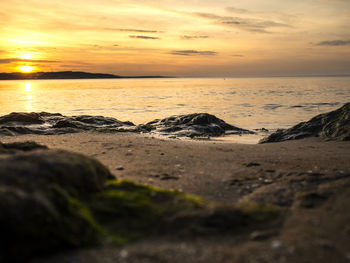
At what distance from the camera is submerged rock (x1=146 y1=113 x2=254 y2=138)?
1647cm

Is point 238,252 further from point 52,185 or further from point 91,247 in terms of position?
point 52,185

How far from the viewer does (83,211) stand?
12.7 feet

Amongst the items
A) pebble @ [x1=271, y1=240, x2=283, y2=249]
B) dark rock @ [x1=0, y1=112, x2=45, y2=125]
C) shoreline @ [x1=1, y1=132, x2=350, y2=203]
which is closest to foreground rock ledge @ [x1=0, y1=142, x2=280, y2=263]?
pebble @ [x1=271, y1=240, x2=283, y2=249]

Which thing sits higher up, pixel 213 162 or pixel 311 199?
pixel 311 199

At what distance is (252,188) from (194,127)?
38.2ft

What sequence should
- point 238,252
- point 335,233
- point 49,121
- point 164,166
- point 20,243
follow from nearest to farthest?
point 20,243
point 238,252
point 335,233
point 164,166
point 49,121

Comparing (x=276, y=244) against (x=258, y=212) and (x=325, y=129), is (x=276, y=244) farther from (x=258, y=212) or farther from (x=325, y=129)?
(x=325, y=129)

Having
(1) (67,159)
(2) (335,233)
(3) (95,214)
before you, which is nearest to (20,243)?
(3) (95,214)

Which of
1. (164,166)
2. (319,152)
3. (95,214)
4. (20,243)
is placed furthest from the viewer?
(319,152)

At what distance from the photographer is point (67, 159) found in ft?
14.3

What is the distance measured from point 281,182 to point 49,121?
15.5m

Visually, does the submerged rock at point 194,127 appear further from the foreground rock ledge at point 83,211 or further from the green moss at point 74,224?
the green moss at point 74,224

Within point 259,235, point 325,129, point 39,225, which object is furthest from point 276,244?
point 325,129

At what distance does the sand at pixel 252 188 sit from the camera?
3311mm
